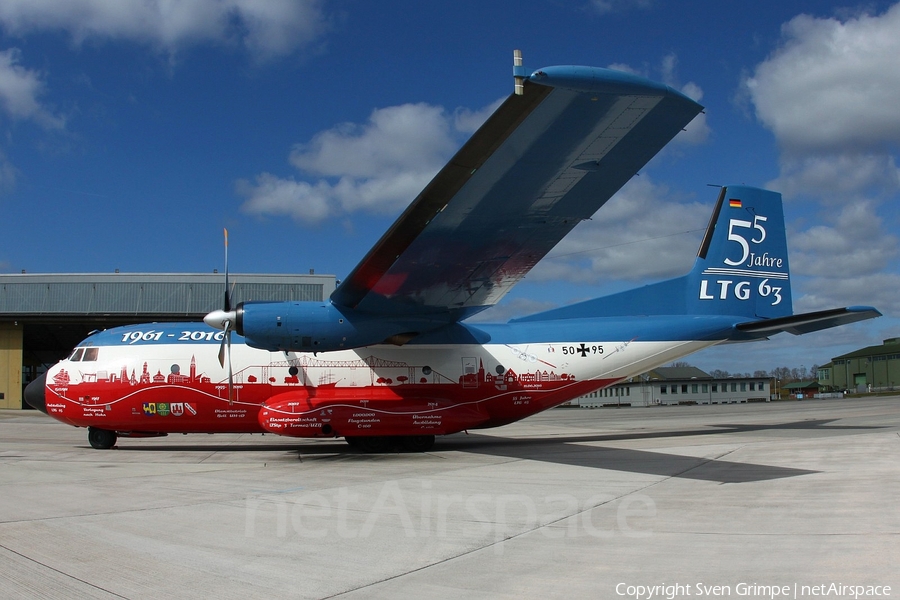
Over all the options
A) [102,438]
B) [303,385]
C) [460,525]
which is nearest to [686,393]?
[303,385]

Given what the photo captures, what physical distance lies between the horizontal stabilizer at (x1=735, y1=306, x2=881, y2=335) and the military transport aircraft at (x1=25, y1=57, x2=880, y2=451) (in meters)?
0.05

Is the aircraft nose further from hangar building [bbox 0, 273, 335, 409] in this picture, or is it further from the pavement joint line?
hangar building [bbox 0, 273, 335, 409]

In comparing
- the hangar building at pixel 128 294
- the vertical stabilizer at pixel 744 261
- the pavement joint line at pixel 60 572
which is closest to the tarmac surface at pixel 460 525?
the pavement joint line at pixel 60 572

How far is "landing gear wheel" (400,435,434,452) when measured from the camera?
16.2 m

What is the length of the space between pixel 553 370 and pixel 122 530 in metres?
11.3

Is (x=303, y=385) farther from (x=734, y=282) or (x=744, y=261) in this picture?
(x=744, y=261)

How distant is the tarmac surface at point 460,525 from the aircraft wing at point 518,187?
3.71 metres

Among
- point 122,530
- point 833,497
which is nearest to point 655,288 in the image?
point 833,497

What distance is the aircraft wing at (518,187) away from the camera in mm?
8023

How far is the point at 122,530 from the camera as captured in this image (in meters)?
7.44

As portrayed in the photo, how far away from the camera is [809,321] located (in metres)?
16.1

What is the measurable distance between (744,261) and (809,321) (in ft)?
8.60

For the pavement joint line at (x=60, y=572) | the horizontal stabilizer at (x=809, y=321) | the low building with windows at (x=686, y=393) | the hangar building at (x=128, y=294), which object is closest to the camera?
the pavement joint line at (x=60, y=572)

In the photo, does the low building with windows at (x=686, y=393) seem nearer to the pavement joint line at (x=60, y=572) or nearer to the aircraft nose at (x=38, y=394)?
the aircraft nose at (x=38, y=394)
